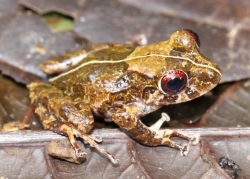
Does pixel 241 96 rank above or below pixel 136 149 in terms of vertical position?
above

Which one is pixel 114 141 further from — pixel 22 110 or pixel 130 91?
pixel 22 110

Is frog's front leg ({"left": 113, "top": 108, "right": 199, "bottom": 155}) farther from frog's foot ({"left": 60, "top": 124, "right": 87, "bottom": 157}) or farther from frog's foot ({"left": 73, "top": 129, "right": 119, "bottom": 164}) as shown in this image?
frog's foot ({"left": 60, "top": 124, "right": 87, "bottom": 157})

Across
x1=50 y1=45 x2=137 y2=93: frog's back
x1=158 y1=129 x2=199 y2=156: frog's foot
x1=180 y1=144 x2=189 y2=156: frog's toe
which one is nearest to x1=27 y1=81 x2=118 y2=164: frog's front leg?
x1=50 y1=45 x2=137 y2=93: frog's back

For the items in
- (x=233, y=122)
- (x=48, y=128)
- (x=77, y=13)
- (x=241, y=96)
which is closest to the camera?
(x=48, y=128)

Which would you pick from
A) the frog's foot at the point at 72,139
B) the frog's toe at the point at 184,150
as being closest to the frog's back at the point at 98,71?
the frog's foot at the point at 72,139

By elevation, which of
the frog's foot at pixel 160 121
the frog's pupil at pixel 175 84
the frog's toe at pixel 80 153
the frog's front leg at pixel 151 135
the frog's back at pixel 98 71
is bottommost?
the frog's toe at pixel 80 153

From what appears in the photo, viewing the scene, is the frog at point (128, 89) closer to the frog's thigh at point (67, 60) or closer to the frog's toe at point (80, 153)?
the frog's toe at point (80, 153)

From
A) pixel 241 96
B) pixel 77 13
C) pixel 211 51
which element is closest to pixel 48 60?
pixel 77 13
